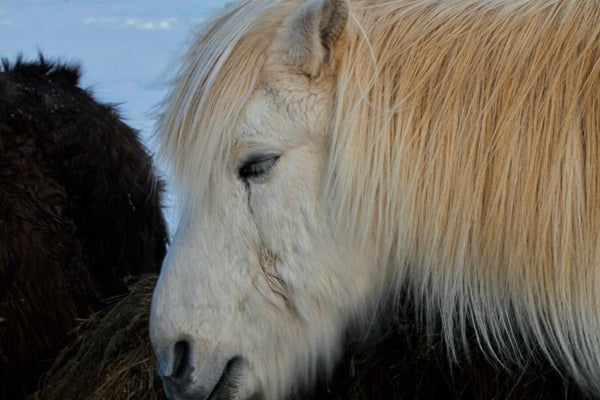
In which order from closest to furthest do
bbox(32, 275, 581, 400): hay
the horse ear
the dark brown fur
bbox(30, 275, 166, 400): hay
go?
the horse ear, bbox(32, 275, 581, 400): hay, bbox(30, 275, 166, 400): hay, the dark brown fur

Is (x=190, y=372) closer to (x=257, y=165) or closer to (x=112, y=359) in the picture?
(x=257, y=165)

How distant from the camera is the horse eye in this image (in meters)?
2.13

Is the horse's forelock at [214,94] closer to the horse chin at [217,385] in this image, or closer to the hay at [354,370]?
the horse chin at [217,385]

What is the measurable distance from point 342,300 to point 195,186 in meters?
0.58

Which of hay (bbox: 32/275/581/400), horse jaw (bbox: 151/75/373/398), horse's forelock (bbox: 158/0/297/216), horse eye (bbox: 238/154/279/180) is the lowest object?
hay (bbox: 32/275/581/400)

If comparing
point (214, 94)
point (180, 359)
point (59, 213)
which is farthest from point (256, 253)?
point (59, 213)

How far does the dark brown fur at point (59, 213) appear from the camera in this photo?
10.8ft

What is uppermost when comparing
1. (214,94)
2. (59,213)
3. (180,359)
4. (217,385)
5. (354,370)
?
(214,94)

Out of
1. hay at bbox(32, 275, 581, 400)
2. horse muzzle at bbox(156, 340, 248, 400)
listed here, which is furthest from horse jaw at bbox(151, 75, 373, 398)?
hay at bbox(32, 275, 581, 400)

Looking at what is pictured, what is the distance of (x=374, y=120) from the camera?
6.98ft

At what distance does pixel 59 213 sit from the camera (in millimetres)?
3559

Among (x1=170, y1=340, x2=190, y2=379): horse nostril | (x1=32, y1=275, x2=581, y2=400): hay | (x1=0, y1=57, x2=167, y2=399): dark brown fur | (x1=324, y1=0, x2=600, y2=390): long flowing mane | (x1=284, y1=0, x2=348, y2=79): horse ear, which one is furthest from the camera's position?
(x1=0, y1=57, x2=167, y2=399): dark brown fur

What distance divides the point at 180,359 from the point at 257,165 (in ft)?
2.08

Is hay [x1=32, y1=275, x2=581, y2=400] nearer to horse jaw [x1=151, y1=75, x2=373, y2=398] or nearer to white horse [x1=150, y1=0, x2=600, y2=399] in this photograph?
white horse [x1=150, y1=0, x2=600, y2=399]
